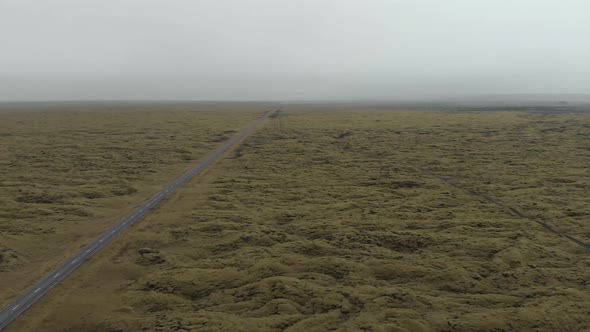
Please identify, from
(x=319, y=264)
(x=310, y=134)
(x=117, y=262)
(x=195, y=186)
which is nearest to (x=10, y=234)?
(x=117, y=262)

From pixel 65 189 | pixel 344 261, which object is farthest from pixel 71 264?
pixel 65 189

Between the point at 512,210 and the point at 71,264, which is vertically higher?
the point at 512,210

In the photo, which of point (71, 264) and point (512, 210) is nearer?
point (71, 264)

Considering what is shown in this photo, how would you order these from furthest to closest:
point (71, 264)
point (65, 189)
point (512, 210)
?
point (65, 189) → point (512, 210) → point (71, 264)

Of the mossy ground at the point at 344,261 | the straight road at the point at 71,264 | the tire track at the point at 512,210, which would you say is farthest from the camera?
the tire track at the point at 512,210

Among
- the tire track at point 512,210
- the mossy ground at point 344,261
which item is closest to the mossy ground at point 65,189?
the mossy ground at point 344,261

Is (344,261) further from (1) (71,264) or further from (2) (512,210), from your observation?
(2) (512,210)

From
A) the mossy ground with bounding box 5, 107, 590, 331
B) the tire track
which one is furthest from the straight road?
the tire track

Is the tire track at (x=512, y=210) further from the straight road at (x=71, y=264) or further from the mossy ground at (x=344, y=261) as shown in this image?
the straight road at (x=71, y=264)

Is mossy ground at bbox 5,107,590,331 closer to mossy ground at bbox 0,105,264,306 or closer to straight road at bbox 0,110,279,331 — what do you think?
straight road at bbox 0,110,279,331
